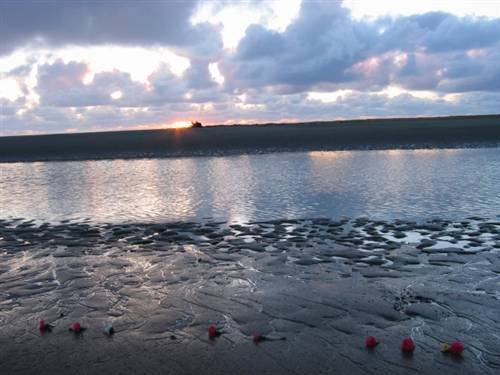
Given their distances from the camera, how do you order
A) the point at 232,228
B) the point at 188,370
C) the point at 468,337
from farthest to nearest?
the point at 232,228
the point at 468,337
the point at 188,370

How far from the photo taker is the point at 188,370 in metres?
7.71

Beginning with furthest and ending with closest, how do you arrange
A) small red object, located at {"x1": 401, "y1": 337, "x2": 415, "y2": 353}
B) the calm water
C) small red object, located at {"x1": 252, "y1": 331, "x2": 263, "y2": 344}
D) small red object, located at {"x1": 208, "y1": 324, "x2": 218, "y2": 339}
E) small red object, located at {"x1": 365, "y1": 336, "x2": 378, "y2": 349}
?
the calm water
small red object, located at {"x1": 208, "y1": 324, "x2": 218, "y2": 339}
small red object, located at {"x1": 252, "y1": 331, "x2": 263, "y2": 344}
small red object, located at {"x1": 365, "y1": 336, "x2": 378, "y2": 349}
small red object, located at {"x1": 401, "y1": 337, "x2": 415, "y2": 353}

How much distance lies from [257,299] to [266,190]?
16.4m

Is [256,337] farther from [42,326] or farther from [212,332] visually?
[42,326]

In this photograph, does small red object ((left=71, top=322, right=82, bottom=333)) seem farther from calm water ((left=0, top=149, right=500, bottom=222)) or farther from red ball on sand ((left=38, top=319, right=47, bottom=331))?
calm water ((left=0, top=149, right=500, bottom=222))

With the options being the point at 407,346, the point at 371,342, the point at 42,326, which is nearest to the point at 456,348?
the point at 407,346

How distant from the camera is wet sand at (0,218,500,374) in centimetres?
802

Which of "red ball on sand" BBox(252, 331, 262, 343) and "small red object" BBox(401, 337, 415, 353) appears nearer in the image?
"small red object" BBox(401, 337, 415, 353)

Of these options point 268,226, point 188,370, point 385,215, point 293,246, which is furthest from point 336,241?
point 188,370

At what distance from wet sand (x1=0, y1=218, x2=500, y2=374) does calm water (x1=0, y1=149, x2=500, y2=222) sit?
355 centimetres

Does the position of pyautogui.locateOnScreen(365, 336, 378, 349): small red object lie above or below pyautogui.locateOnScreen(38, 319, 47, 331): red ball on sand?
below

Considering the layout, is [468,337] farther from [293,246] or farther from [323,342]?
[293,246]

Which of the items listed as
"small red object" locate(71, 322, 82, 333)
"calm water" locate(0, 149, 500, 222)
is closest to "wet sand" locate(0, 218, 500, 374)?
"small red object" locate(71, 322, 82, 333)

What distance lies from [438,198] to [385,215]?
15.2 ft
